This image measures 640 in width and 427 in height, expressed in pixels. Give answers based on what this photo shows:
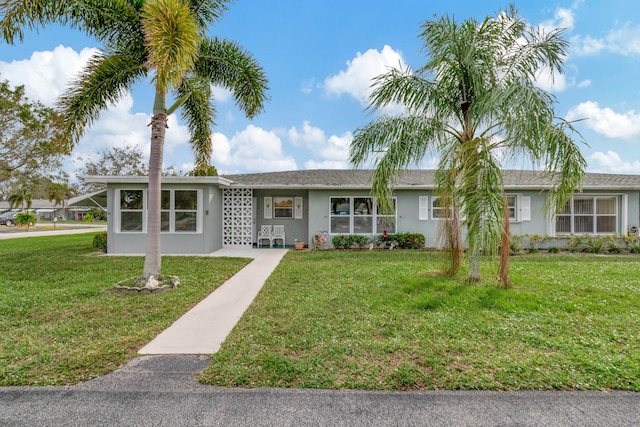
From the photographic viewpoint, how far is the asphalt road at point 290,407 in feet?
8.11

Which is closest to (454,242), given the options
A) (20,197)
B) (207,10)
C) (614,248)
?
(207,10)

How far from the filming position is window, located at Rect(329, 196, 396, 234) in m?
13.4

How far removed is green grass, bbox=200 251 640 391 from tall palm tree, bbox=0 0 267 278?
418 centimetres

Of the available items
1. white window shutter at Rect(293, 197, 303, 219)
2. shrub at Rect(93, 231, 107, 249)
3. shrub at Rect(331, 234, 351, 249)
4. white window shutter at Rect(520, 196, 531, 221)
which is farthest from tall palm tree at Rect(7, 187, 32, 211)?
white window shutter at Rect(520, 196, 531, 221)

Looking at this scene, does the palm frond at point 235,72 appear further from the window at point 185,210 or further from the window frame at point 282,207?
the window frame at point 282,207

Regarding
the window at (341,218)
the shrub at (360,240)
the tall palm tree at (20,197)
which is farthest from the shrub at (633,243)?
the tall palm tree at (20,197)

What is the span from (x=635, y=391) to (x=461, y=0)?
9435 mm

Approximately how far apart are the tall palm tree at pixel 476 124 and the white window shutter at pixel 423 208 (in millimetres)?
6306

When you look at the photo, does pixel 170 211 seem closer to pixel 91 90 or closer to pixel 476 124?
pixel 91 90

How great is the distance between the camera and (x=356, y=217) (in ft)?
44.0

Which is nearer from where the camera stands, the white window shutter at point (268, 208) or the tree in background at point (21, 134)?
the white window shutter at point (268, 208)

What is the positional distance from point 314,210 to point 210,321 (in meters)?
8.77

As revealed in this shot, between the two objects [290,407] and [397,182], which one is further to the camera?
[397,182]

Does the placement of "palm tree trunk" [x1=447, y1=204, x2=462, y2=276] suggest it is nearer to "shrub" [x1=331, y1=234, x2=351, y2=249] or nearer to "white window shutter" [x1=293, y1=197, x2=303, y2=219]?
"shrub" [x1=331, y1=234, x2=351, y2=249]
